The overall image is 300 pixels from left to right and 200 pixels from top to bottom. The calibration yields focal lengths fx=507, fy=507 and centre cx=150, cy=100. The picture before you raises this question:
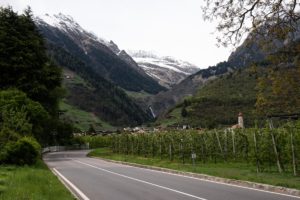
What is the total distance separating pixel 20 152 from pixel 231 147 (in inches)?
706

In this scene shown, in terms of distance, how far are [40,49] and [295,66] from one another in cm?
4130

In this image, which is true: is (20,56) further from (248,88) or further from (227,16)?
(248,88)

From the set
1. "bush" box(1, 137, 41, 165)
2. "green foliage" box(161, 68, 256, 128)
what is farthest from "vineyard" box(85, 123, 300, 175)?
"green foliage" box(161, 68, 256, 128)

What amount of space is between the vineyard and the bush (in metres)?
10.6

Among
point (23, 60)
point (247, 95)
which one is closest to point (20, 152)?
point (23, 60)

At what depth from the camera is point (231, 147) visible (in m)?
42.2

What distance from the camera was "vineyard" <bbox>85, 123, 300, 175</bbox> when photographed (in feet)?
87.1

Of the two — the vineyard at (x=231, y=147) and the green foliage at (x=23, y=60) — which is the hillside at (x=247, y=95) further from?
the green foliage at (x=23, y=60)

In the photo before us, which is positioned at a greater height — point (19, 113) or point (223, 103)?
point (223, 103)

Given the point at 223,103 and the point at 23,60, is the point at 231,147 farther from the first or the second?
the point at 223,103

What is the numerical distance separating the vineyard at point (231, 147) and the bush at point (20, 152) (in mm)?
10645

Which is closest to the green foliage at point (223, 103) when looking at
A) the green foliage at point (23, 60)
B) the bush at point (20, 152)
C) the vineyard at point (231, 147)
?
the vineyard at point (231, 147)

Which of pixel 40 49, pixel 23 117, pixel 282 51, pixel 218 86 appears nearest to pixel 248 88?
pixel 218 86

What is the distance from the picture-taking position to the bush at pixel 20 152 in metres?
32.3
